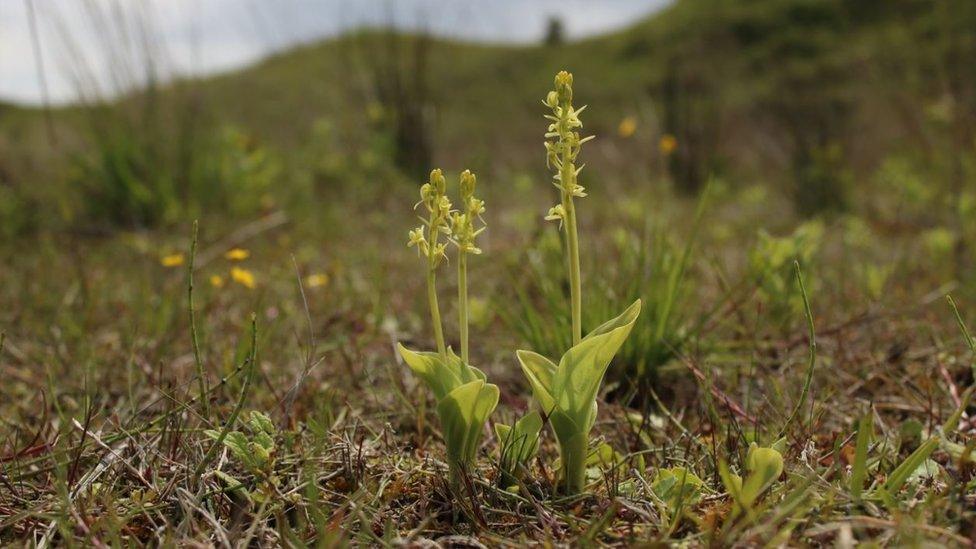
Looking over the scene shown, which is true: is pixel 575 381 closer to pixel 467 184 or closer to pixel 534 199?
pixel 467 184

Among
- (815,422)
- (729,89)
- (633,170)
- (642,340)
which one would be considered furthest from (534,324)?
(729,89)

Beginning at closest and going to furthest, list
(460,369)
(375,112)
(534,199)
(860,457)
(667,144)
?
(860,457), (460,369), (667,144), (375,112), (534,199)

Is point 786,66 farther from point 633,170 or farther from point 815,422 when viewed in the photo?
point 815,422

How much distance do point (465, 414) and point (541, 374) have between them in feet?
0.46

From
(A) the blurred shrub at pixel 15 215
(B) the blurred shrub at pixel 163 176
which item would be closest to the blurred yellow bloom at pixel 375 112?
(B) the blurred shrub at pixel 163 176

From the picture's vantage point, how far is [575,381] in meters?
1.14

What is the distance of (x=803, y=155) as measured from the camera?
218 inches

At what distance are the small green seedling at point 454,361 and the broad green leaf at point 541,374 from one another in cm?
7

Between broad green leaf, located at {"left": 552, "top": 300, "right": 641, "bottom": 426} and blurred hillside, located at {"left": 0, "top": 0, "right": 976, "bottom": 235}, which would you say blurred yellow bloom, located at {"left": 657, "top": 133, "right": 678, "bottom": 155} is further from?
broad green leaf, located at {"left": 552, "top": 300, "right": 641, "bottom": 426}

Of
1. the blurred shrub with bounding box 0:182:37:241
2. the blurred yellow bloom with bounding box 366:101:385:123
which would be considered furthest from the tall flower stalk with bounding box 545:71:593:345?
the blurred yellow bloom with bounding box 366:101:385:123

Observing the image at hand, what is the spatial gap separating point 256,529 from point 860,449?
0.90m

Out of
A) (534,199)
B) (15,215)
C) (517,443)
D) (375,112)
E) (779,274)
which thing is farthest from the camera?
(534,199)

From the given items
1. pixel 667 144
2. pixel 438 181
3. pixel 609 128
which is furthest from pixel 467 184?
pixel 609 128

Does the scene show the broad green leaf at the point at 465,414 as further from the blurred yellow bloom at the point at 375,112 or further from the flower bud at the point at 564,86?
the blurred yellow bloom at the point at 375,112
